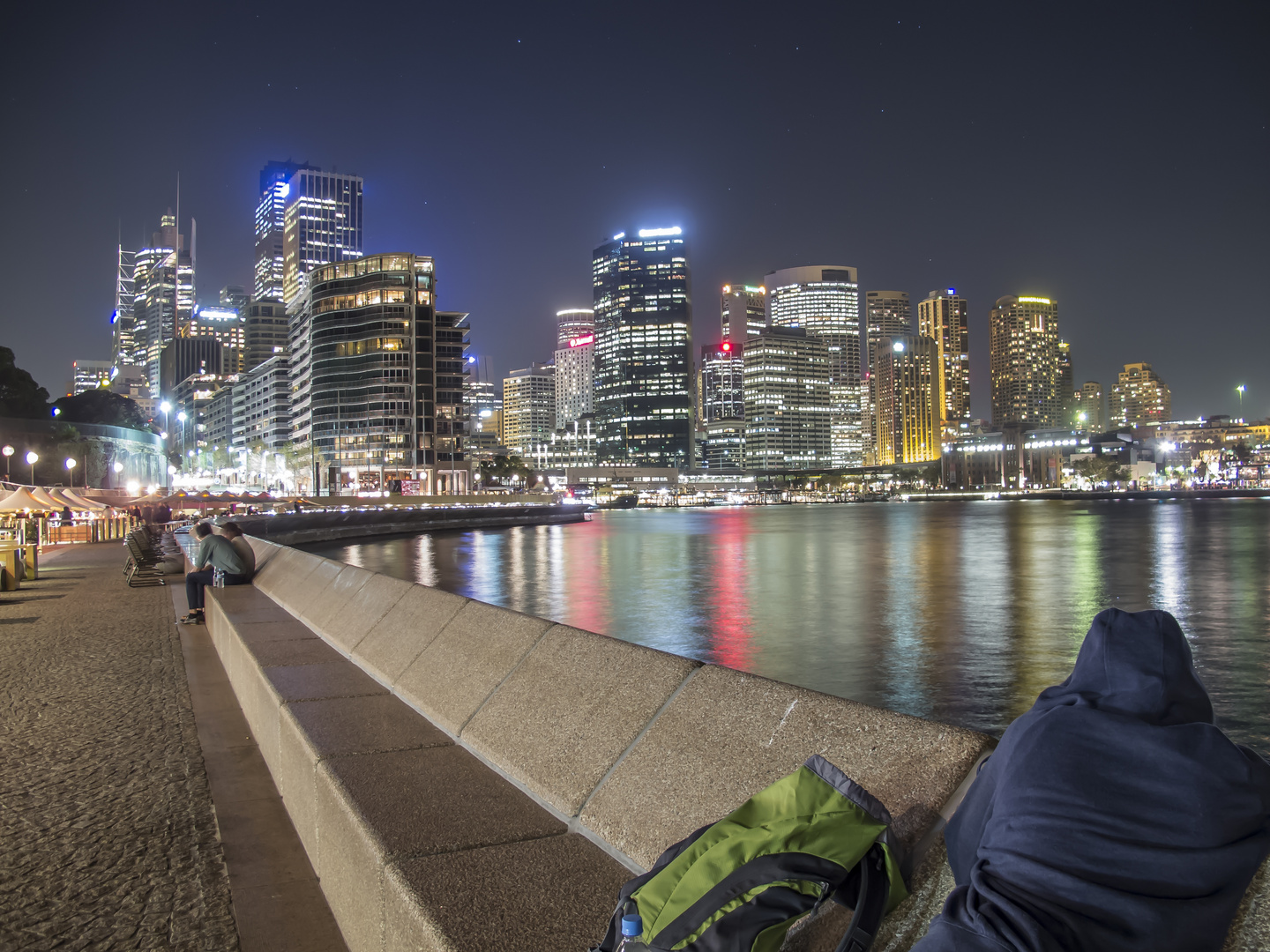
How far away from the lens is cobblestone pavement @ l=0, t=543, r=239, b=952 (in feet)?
11.5

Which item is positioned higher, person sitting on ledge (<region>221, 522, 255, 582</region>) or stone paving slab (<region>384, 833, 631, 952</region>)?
person sitting on ledge (<region>221, 522, 255, 582</region>)

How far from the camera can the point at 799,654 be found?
1414 centimetres

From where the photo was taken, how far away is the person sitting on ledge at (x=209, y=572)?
12.0m

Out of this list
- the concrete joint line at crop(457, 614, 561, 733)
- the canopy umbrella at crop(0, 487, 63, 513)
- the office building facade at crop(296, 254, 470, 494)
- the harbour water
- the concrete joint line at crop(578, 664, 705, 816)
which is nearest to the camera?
the concrete joint line at crop(578, 664, 705, 816)

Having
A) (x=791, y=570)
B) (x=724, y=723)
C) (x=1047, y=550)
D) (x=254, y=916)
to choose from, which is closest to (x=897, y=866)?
(x=724, y=723)

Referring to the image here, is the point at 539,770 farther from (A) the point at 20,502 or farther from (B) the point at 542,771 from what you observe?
(A) the point at 20,502

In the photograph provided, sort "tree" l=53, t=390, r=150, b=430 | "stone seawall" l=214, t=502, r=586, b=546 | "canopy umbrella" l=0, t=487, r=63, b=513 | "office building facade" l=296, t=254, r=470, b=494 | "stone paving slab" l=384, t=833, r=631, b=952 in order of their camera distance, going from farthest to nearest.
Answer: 1. "office building facade" l=296, t=254, r=470, b=494
2. "tree" l=53, t=390, r=150, b=430
3. "stone seawall" l=214, t=502, r=586, b=546
4. "canopy umbrella" l=0, t=487, r=63, b=513
5. "stone paving slab" l=384, t=833, r=631, b=952

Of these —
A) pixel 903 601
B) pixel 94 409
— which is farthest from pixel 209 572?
pixel 94 409

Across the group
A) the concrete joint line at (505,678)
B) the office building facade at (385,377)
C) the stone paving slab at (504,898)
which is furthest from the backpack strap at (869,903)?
the office building facade at (385,377)

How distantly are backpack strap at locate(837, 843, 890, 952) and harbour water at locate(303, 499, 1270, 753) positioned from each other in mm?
7703

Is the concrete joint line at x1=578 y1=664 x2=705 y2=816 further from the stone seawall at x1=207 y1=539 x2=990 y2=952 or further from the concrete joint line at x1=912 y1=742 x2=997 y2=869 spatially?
the concrete joint line at x1=912 y1=742 x2=997 y2=869

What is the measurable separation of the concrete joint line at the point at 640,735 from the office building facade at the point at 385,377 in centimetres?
14189

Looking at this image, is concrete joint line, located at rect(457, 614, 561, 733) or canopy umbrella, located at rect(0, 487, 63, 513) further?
canopy umbrella, located at rect(0, 487, 63, 513)

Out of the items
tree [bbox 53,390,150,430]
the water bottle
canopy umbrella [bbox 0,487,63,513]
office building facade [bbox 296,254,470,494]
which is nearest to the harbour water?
the water bottle
